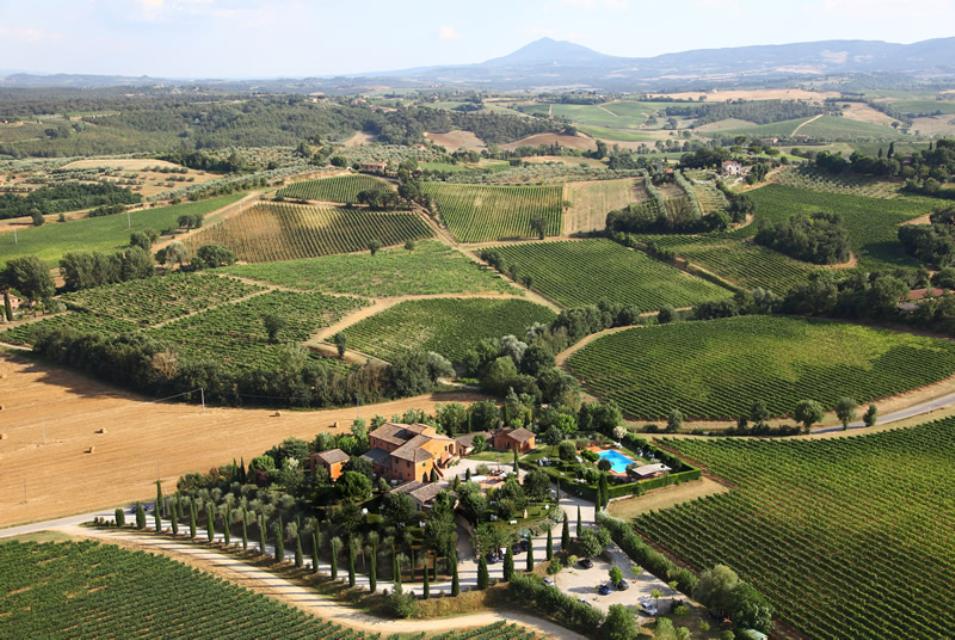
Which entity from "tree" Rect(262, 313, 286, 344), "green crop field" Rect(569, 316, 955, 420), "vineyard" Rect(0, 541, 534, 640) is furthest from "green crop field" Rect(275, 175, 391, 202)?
"vineyard" Rect(0, 541, 534, 640)

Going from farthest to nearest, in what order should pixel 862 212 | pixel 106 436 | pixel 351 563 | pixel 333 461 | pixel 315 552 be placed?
pixel 862 212
pixel 106 436
pixel 333 461
pixel 315 552
pixel 351 563

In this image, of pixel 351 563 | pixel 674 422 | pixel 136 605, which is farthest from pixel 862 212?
pixel 136 605

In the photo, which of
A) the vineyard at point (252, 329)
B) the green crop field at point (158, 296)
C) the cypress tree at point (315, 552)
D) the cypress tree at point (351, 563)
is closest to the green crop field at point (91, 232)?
the green crop field at point (158, 296)

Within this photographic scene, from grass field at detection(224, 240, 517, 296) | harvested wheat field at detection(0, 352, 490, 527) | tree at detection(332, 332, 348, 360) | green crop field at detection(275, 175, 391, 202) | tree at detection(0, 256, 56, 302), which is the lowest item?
harvested wheat field at detection(0, 352, 490, 527)

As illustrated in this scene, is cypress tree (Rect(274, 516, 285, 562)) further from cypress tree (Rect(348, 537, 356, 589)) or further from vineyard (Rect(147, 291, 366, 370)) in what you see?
vineyard (Rect(147, 291, 366, 370))

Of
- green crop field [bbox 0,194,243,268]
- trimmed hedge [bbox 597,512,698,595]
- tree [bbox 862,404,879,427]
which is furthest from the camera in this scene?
green crop field [bbox 0,194,243,268]

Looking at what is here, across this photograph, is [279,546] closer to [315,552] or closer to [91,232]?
[315,552]
